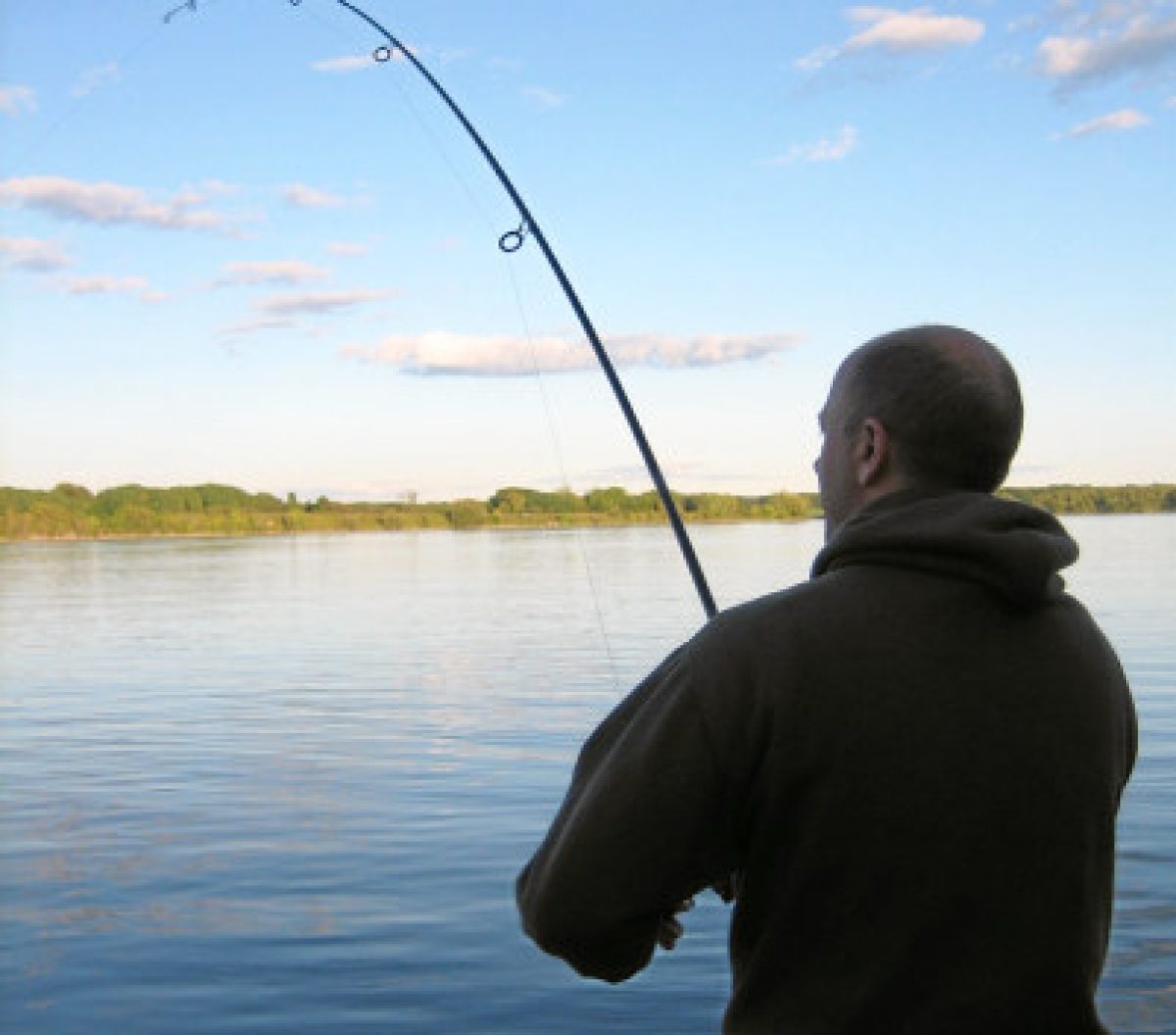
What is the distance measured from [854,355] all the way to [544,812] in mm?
9955

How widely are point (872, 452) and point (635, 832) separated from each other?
50 cm

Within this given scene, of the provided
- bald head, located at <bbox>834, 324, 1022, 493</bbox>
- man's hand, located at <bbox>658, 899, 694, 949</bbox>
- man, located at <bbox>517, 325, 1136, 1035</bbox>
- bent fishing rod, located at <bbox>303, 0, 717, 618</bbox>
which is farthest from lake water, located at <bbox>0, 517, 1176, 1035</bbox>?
bald head, located at <bbox>834, 324, 1022, 493</bbox>

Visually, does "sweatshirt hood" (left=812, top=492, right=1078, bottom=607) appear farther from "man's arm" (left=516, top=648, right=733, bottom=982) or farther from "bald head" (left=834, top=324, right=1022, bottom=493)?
"man's arm" (left=516, top=648, right=733, bottom=982)

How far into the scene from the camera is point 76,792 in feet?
41.9

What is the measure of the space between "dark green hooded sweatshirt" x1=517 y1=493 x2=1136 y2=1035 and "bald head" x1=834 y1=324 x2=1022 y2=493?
0.08 meters

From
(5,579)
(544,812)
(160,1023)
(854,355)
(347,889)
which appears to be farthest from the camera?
(5,579)

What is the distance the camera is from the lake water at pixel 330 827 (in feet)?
23.6

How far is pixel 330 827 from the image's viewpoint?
11156mm

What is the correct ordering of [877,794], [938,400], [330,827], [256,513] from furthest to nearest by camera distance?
[256,513]
[330,827]
[938,400]
[877,794]

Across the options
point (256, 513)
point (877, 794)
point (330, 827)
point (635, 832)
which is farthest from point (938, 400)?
point (256, 513)

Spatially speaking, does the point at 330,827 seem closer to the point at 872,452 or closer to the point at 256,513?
the point at 872,452

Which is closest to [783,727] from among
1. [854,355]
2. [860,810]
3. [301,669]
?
[860,810]

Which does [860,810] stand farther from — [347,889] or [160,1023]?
[347,889]

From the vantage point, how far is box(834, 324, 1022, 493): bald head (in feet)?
5.46
